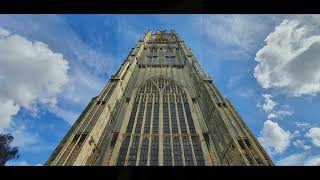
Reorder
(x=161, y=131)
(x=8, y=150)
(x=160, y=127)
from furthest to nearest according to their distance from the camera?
(x=8, y=150)
(x=160, y=127)
(x=161, y=131)

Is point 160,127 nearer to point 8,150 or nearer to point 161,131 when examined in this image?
point 161,131

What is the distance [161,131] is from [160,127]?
51 cm

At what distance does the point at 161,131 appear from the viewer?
59.3 ft

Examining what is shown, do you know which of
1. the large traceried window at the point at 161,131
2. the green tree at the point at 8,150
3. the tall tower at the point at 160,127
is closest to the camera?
the tall tower at the point at 160,127

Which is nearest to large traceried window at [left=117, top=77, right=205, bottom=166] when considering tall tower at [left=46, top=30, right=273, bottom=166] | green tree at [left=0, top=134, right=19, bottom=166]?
tall tower at [left=46, top=30, right=273, bottom=166]

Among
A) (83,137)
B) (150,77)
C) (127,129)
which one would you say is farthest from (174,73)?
(83,137)

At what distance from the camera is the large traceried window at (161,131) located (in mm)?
15562

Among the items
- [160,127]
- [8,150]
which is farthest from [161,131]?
[8,150]

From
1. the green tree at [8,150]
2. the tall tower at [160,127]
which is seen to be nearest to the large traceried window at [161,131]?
the tall tower at [160,127]

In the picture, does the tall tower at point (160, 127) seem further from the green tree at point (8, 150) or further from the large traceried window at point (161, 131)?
the green tree at point (8, 150)

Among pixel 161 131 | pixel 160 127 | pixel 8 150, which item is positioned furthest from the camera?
pixel 8 150
